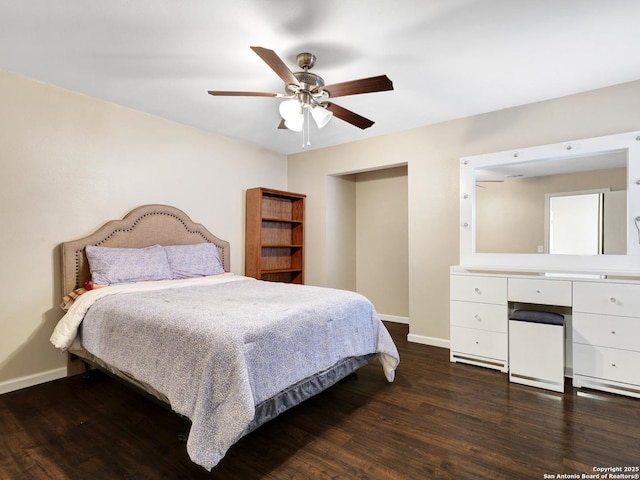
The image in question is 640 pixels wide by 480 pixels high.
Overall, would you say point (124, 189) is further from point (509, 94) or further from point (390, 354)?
point (509, 94)

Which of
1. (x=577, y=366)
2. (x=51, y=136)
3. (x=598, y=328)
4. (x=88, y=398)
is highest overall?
(x=51, y=136)

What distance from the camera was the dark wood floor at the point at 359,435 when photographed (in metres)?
1.62

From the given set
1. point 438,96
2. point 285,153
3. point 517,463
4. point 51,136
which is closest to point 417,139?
point 438,96

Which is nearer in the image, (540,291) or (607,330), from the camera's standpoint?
(607,330)

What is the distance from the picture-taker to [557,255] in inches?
113

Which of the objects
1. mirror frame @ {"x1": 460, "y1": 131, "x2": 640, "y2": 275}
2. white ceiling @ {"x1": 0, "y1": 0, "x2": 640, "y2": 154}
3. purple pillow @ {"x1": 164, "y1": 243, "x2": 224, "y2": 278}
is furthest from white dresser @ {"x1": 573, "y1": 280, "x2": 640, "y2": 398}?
purple pillow @ {"x1": 164, "y1": 243, "x2": 224, "y2": 278}

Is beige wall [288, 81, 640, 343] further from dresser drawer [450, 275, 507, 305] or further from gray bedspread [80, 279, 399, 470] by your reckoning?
gray bedspread [80, 279, 399, 470]

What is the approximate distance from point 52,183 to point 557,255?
4.32 metres

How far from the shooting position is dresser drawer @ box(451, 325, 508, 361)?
284cm

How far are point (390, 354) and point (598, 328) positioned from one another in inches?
60.6

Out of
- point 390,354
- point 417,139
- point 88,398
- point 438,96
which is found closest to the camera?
point 88,398

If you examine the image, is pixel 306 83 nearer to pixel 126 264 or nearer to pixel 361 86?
pixel 361 86

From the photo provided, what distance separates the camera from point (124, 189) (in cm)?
318

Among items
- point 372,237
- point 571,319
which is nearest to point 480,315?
point 571,319
